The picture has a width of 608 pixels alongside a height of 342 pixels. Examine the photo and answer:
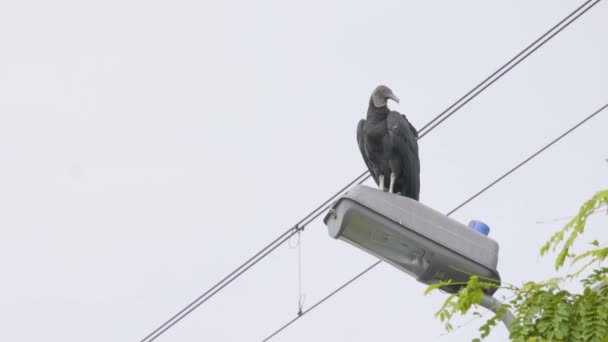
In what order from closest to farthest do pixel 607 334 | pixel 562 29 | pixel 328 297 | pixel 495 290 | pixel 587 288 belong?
pixel 607 334 < pixel 587 288 < pixel 495 290 < pixel 562 29 < pixel 328 297

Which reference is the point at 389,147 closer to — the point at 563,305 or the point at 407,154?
the point at 407,154

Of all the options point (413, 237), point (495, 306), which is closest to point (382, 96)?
point (413, 237)

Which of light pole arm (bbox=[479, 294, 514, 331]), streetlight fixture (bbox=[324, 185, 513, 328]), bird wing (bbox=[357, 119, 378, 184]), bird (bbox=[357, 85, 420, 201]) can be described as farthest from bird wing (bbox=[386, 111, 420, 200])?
light pole arm (bbox=[479, 294, 514, 331])

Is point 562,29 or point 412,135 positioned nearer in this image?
point 562,29

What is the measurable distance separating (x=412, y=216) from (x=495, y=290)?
1.59ft

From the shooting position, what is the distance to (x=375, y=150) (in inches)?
341

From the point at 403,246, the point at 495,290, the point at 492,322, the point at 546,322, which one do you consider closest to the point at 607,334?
the point at 546,322

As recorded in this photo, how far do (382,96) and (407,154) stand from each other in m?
0.55

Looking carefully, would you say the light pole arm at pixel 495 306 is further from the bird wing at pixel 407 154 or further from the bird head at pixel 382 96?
the bird head at pixel 382 96

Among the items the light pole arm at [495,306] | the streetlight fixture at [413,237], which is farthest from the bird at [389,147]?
the light pole arm at [495,306]

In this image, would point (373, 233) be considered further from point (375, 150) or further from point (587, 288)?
point (375, 150)

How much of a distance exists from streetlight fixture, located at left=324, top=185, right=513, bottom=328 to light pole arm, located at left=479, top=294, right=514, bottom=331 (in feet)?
0.77

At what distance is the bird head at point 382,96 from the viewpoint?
875cm

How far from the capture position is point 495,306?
467 centimetres
